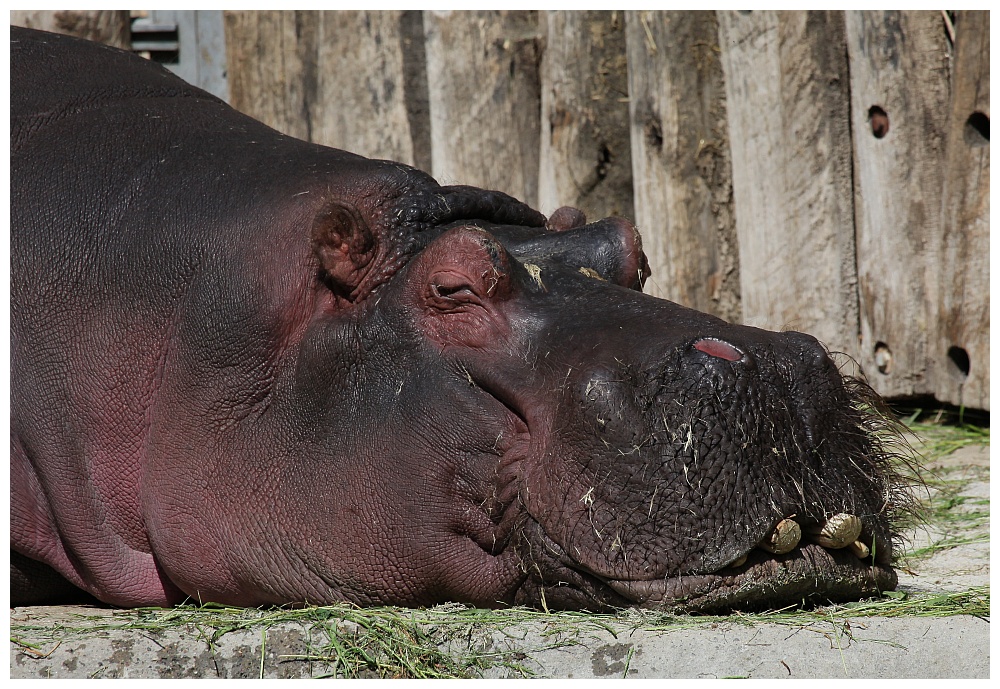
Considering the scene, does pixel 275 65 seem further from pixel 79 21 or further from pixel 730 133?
pixel 730 133

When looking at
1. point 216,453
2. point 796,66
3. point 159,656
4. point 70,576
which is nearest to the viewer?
point 159,656

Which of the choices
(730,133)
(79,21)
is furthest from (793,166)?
(79,21)

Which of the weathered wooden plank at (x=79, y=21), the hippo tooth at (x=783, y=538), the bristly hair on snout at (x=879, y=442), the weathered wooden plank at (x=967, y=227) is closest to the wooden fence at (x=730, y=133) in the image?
the weathered wooden plank at (x=967, y=227)

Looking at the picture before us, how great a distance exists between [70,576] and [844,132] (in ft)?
10.8

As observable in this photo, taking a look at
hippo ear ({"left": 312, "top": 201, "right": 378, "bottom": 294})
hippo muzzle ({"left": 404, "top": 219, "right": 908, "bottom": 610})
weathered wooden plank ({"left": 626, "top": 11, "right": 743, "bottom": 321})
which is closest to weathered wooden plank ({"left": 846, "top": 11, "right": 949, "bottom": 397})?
weathered wooden plank ({"left": 626, "top": 11, "right": 743, "bottom": 321})

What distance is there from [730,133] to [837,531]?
279 cm

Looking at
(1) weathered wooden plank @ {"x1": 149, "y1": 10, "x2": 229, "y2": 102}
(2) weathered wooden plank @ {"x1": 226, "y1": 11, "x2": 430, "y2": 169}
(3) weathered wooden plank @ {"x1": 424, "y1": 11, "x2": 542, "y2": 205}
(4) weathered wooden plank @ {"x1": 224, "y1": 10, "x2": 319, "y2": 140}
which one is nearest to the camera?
(3) weathered wooden plank @ {"x1": 424, "y1": 11, "x2": 542, "y2": 205}

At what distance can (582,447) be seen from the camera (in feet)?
7.72

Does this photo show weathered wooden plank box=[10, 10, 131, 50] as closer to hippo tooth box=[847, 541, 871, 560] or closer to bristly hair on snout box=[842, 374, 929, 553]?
bristly hair on snout box=[842, 374, 929, 553]

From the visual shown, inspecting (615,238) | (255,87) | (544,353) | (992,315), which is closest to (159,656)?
(544,353)

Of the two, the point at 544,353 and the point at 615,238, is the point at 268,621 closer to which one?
the point at 544,353

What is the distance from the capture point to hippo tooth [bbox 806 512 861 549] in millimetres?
2355

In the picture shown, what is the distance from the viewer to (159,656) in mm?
2283

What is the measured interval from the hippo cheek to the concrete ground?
0.10 m
